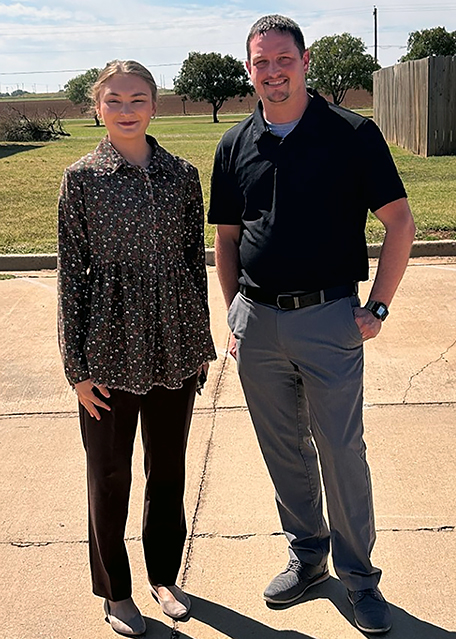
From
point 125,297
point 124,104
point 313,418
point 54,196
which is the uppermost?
point 124,104

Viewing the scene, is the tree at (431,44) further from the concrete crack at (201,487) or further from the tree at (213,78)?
the concrete crack at (201,487)

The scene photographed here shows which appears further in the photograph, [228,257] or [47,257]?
[47,257]

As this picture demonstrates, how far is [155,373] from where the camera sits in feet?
9.07

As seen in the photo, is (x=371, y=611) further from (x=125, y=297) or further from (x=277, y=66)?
Answer: (x=277, y=66)

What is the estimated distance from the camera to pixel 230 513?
3615 mm

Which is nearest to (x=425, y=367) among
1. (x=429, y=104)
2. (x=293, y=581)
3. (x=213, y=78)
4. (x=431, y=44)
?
(x=293, y=581)

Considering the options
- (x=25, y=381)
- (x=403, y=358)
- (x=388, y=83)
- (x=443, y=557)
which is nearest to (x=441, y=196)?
(x=403, y=358)

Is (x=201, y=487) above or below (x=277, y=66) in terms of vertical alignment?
below

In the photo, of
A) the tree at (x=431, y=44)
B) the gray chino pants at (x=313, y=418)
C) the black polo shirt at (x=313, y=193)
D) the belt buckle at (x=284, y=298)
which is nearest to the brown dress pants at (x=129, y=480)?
the gray chino pants at (x=313, y=418)

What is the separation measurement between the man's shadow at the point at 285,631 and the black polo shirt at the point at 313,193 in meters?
1.18

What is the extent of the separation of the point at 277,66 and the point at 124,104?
523 mm

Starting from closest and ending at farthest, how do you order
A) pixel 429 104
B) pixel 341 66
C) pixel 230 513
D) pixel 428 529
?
pixel 428 529
pixel 230 513
pixel 429 104
pixel 341 66

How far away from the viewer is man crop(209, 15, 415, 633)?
2.71m

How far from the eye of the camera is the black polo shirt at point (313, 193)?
2697mm
